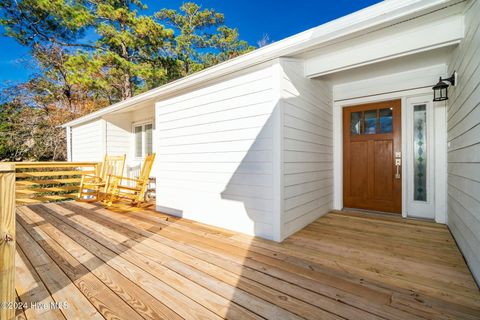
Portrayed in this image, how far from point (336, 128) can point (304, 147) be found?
4.76ft

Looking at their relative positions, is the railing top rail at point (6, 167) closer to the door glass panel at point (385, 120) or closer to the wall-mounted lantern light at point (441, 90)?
the wall-mounted lantern light at point (441, 90)

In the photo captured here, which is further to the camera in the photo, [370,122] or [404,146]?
[370,122]

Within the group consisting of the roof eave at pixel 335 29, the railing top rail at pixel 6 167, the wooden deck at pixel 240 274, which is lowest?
the wooden deck at pixel 240 274

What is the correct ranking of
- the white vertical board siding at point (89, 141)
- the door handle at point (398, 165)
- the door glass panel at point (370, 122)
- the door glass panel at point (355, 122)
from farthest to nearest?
the white vertical board siding at point (89, 141), the door glass panel at point (355, 122), the door glass panel at point (370, 122), the door handle at point (398, 165)

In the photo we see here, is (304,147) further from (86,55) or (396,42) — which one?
(86,55)

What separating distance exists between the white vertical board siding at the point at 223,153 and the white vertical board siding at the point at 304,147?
0.22 meters

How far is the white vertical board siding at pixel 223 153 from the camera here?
275 centimetres

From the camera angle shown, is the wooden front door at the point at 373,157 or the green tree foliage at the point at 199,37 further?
the green tree foliage at the point at 199,37

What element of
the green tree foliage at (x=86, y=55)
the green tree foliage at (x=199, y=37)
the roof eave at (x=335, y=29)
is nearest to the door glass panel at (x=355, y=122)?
the roof eave at (x=335, y=29)

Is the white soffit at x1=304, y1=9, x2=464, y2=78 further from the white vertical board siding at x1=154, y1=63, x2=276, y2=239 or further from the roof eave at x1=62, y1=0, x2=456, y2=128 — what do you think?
the white vertical board siding at x1=154, y1=63, x2=276, y2=239

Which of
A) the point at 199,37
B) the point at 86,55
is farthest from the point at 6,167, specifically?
the point at 199,37

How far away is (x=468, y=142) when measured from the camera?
1967 millimetres

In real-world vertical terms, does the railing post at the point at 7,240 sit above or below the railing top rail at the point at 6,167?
below

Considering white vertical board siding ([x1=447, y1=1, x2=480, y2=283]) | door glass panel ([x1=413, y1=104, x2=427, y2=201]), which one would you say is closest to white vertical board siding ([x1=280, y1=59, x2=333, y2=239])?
door glass panel ([x1=413, y1=104, x2=427, y2=201])
